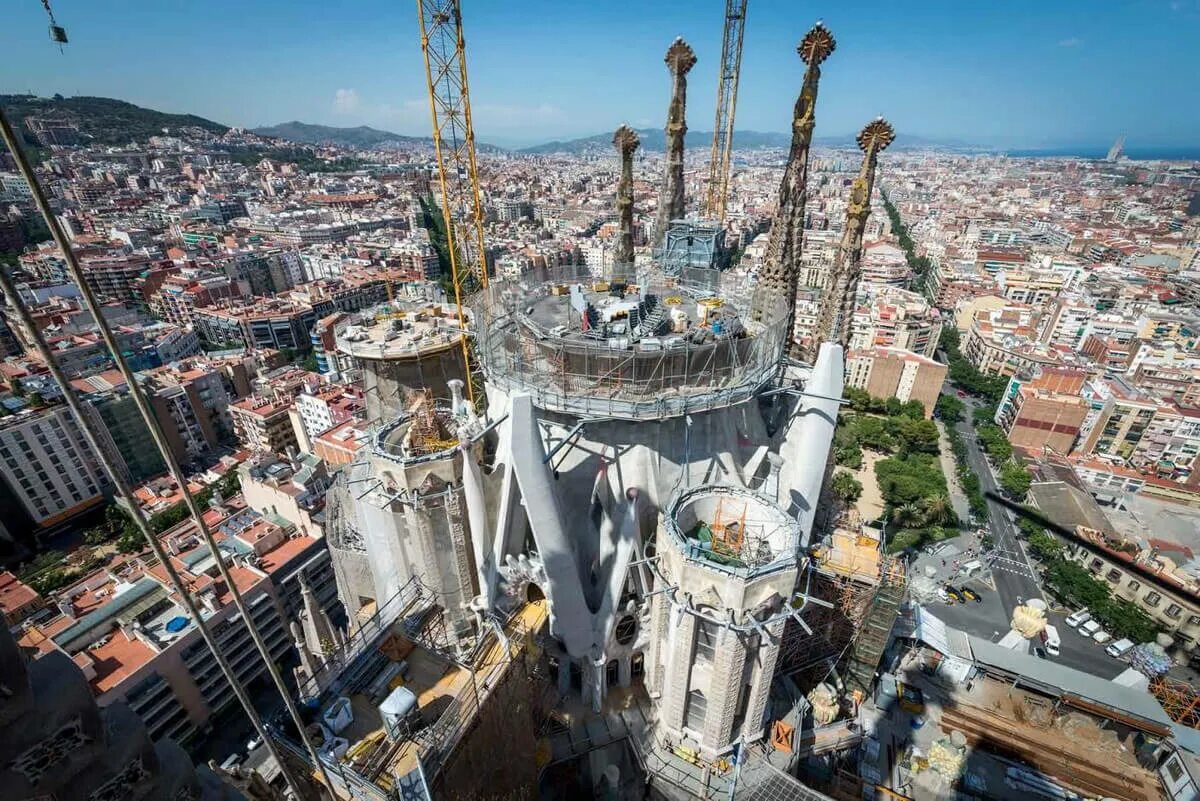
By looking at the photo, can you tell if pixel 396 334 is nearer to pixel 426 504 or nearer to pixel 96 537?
pixel 426 504

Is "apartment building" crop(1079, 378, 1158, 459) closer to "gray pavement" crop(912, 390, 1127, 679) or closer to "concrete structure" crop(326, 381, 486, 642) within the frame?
"gray pavement" crop(912, 390, 1127, 679)

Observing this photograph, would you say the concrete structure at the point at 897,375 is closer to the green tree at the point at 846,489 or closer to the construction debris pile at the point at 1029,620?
the green tree at the point at 846,489

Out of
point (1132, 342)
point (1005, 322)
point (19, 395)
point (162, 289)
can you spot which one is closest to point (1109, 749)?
point (1132, 342)

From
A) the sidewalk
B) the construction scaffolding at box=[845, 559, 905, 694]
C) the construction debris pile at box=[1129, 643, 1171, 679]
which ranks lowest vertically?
the sidewalk

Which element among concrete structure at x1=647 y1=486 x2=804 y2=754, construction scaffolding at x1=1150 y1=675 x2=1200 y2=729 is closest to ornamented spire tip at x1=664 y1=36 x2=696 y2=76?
concrete structure at x1=647 y1=486 x2=804 y2=754

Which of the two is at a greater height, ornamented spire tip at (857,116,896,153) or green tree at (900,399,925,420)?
ornamented spire tip at (857,116,896,153)

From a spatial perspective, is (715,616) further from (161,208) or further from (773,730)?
(161,208)
